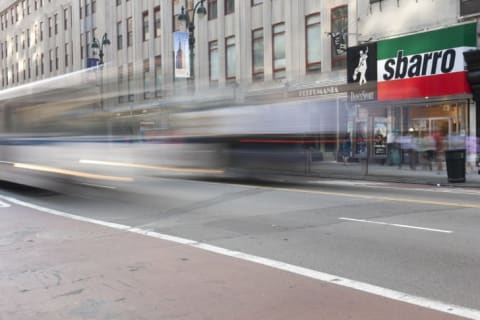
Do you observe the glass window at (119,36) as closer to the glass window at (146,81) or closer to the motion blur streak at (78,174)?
the glass window at (146,81)

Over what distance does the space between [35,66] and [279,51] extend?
4128 cm

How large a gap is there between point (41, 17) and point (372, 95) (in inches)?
1869

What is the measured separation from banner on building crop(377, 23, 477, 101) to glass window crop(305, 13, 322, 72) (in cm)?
446

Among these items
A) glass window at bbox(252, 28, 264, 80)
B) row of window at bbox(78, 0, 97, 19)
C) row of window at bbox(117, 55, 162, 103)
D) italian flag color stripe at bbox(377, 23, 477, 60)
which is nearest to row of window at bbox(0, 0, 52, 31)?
row of window at bbox(78, 0, 97, 19)

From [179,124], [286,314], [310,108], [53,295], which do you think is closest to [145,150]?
[179,124]

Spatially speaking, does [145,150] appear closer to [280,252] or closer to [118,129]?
[118,129]

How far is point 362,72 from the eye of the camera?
26.1 m

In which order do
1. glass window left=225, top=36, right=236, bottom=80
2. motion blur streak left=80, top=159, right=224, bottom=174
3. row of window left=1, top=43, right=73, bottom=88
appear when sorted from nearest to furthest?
motion blur streak left=80, top=159, right=224, bottom=174
glass window left=225, top=36, right=236, bottom=80
row of window left=1, top=43, right=73, bottom=88

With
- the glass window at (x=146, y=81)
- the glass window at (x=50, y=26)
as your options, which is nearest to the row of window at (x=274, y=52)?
the glass window at (x=146, y=81)

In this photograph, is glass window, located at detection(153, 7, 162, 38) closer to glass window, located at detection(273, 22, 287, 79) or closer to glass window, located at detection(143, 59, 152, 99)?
glass window, located at detection(273, 22, 287, 79)

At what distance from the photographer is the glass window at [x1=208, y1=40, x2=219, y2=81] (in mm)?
36656

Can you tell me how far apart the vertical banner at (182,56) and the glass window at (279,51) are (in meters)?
→ 5.22

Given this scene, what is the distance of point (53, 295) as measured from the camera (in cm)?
573

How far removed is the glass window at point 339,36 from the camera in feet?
89.6
